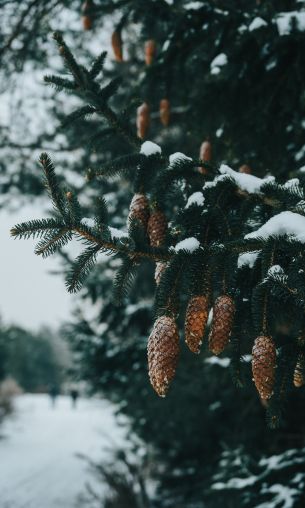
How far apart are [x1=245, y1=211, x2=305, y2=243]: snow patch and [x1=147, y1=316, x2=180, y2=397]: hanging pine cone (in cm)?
47

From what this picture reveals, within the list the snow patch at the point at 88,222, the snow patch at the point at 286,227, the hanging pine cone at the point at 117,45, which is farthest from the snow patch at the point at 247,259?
the hanging pine cone at the point at 117,45

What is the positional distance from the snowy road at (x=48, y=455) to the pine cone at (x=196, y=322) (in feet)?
17.3

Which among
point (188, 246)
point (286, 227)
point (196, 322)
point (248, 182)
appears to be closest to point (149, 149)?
point (248, 182)

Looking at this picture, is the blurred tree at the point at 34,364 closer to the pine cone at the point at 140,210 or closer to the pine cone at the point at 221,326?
the pine cone at the point at 140,210

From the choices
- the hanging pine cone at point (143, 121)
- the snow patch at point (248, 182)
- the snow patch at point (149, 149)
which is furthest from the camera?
the hanging pine cone at point (143, 121)

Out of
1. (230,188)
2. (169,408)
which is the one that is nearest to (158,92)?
(230,188)

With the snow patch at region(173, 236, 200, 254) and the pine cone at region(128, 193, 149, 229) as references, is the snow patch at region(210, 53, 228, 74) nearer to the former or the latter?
the pine cone at region(128, 193, 149, 229)

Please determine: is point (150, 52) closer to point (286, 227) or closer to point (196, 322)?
point (286, 227)

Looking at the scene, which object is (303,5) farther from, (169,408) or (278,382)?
(169,408)

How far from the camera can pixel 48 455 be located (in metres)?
13.6

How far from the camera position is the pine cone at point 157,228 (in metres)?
1.60

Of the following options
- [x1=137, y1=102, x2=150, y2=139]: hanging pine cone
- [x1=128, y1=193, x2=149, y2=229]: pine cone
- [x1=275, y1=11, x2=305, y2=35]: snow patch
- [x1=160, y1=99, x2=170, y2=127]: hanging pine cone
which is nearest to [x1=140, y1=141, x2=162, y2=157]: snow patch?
[x1=128, y1=193, x2=149, y2=229]: pine cone

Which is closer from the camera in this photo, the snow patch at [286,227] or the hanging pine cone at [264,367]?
the hanging pine cone at [264,367]

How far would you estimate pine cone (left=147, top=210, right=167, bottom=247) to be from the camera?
1.60 meters
